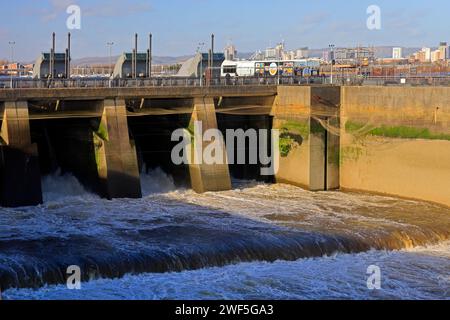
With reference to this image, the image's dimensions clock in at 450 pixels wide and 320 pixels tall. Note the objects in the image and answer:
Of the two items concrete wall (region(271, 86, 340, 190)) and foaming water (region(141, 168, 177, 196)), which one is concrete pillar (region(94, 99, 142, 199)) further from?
concrete wall (region(271, 86, 340, 190))

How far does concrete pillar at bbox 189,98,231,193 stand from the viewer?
1606 inches

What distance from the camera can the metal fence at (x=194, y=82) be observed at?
40188 millimetres

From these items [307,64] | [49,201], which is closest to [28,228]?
[49,201]

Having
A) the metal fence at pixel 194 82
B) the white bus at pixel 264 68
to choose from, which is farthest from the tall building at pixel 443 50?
the metal fence at pixel 194 82

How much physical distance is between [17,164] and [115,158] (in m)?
4.97

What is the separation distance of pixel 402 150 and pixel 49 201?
711 inches

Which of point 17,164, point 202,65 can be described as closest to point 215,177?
point 17,164

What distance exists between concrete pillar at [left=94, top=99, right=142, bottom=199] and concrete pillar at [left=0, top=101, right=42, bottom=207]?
359cm

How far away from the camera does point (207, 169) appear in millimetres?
40906

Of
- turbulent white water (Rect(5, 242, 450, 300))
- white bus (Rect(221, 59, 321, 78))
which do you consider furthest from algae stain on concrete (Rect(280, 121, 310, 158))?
white bus (Rect(221, 59, 321, 78))

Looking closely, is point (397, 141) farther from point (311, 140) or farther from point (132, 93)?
point (132, 93)

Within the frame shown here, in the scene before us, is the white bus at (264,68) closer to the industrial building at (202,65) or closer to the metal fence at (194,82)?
the industrial building at (202,65)

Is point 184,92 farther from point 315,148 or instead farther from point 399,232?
point 399,232
